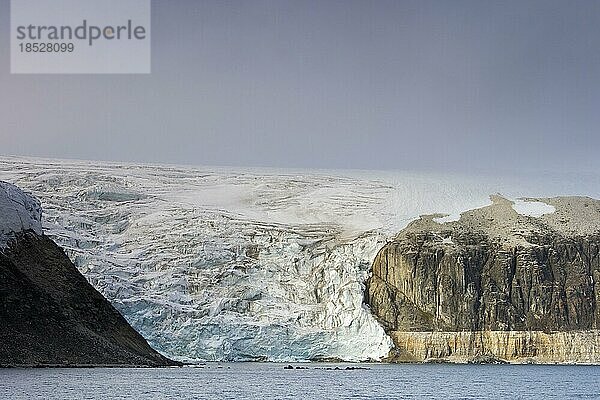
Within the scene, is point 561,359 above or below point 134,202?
below

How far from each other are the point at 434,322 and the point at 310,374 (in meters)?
27.8

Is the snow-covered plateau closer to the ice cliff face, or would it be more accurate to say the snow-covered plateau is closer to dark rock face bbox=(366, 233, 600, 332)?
dark rock face bbox=(366, 233, 600, 332)

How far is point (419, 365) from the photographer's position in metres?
85.1

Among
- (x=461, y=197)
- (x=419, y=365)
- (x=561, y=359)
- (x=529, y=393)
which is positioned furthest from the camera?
(x=461, y=197)

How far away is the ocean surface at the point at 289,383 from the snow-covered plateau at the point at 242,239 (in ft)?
26.7

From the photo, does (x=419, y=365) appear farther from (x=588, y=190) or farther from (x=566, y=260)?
(x=588, y=190)

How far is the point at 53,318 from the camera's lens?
217 ft

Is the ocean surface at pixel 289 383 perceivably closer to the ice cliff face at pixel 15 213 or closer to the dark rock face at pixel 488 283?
the ice cliff face at pixel 15 213

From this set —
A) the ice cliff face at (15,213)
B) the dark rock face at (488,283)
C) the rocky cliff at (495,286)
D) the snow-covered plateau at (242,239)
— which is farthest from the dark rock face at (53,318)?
the dark rock face at (488,283)

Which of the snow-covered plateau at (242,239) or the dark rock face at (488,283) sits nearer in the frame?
the snow-covered plateau at (242,239)

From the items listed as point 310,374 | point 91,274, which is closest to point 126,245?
point 91,274

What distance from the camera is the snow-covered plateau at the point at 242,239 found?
274 ft

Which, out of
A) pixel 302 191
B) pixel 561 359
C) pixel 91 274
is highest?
pixel 302 191

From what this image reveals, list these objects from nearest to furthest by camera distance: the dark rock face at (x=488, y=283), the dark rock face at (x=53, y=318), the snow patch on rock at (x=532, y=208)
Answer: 1. the dark rock face at (x=53, y=318)
2. the dark rock face at (x=488, y=283)
3. the snow patch on rock at (x=532, y=208)
